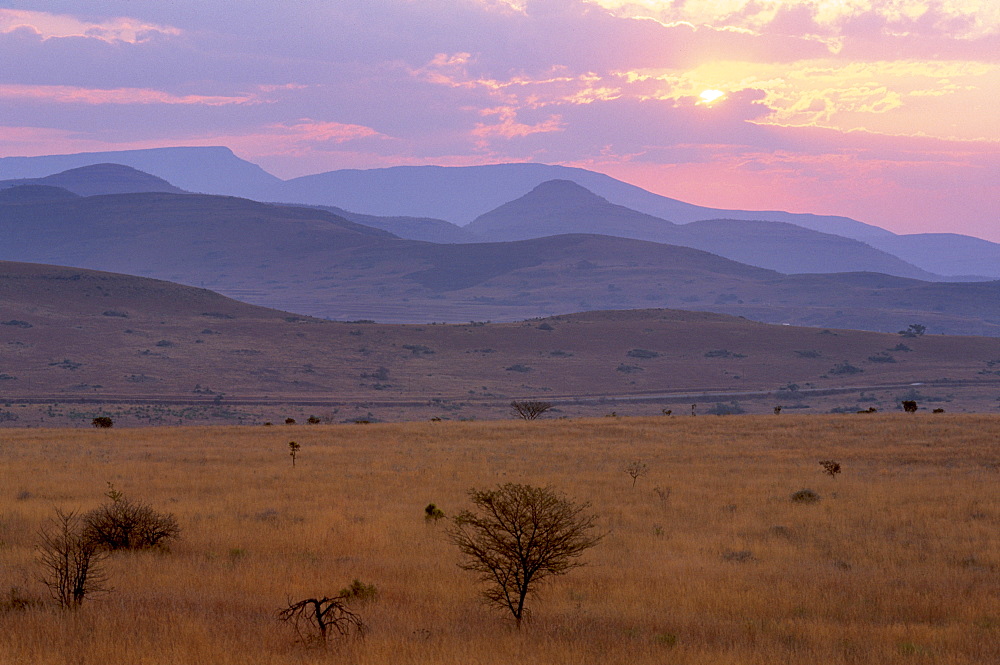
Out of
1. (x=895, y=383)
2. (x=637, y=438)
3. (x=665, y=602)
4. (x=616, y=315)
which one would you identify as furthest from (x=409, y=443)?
(x=616, y=315)

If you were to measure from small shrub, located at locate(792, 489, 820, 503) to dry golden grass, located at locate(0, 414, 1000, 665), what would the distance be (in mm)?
245

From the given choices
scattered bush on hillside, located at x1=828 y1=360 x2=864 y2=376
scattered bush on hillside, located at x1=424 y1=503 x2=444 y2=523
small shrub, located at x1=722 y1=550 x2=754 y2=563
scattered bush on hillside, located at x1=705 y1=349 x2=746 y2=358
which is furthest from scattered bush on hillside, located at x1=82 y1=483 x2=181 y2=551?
scattered bush on hillside, located at x1=705 y1=349 x2=746 y2=358

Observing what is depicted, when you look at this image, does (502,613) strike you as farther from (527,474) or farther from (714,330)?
(714,330)

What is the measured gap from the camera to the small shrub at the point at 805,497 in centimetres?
1933

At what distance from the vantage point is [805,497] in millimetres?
19469

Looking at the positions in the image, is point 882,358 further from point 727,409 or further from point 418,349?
point 418,349

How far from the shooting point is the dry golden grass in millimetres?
8445

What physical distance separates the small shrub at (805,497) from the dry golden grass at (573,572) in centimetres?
24

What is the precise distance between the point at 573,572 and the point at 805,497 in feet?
29.2

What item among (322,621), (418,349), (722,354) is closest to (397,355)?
(418,349)

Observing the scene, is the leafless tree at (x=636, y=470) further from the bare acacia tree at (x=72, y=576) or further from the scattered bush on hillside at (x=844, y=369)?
the scattered bush on hillside at (x=844, y=369)

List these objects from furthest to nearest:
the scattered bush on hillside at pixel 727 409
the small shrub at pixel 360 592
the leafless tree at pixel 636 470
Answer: the scattered bush on hillside at pixel 727 409 → the leafless tree at pixel 636 470 → the small shrub at pixel 360 592

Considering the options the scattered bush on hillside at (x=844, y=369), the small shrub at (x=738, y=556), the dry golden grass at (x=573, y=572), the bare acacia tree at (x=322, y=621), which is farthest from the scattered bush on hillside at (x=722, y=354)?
the bare acacia tree at (x=322, y=621)

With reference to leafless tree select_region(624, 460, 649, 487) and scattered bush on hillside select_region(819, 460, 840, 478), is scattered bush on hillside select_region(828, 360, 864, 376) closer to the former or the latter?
scattered bush on hillside select_region(819, 460, 840, 478)
